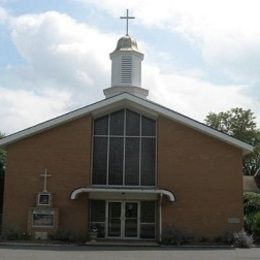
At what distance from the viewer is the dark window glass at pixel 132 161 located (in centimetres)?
2750

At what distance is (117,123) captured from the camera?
27.9m

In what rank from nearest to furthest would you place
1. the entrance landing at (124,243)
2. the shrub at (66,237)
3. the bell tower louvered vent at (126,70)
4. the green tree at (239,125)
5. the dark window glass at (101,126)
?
1. the entrance landing at (124,243)
2. the shrub at (66,237)
3. the dark window glass at (101,126)
4. the bell tower louvered vent at (126,70)
5. the green tree at (239,125)

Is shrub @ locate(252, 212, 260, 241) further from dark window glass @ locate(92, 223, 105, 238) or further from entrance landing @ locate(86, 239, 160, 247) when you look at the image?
dark window glass @ locate(92, 223, 105, 238)

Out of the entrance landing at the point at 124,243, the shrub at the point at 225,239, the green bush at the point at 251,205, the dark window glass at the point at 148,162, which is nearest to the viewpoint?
the entrance landing at the point at 124,243

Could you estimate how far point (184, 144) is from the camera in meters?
27.4

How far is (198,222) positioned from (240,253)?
515 cm

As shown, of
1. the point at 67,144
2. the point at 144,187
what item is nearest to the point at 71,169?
the point at 67,144

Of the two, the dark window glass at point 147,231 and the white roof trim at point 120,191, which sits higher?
the white roof trim at point 120,191

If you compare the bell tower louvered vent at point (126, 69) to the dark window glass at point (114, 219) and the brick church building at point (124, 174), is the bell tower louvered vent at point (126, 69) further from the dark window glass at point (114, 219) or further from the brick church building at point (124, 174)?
the dark window glass at point (114, 219)

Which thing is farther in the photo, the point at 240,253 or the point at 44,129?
the point at 44,129

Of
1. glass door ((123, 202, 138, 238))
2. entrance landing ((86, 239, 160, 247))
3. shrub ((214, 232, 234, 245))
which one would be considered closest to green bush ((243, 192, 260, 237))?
shrub ((214, 232, 234, 245))

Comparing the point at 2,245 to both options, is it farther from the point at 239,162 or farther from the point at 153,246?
the point at 239,162

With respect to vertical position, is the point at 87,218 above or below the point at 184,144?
below

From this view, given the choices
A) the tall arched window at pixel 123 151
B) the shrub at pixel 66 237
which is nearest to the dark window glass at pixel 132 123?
the tall arched window at pixel 123 151
